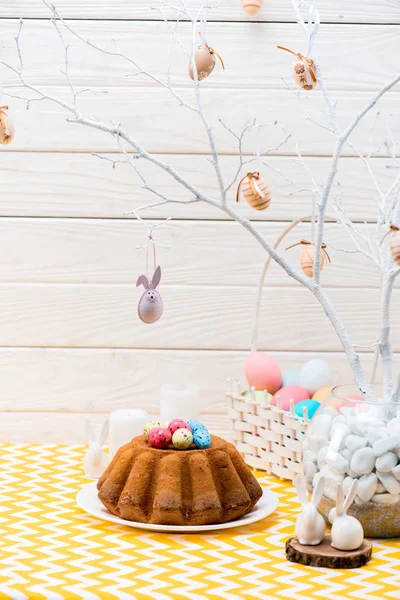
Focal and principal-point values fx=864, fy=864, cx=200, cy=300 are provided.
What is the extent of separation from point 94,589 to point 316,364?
636 millimetres

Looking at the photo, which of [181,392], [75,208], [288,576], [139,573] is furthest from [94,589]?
[75,208]

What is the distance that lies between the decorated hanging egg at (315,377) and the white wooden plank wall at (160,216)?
0.51 feet

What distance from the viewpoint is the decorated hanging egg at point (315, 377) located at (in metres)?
1.41

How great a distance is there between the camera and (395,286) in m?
1.57

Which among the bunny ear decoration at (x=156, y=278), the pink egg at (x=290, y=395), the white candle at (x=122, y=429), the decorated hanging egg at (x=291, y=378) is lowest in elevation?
the white candle at (x=122, y=429)

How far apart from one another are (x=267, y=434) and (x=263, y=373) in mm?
117

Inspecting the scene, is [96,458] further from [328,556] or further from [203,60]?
[203,60]

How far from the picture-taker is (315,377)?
1.41m

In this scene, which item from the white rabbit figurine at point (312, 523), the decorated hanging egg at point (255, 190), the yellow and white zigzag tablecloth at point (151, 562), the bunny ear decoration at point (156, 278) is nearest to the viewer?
the yellow and white zigzag tablecloth at point (151, 562)

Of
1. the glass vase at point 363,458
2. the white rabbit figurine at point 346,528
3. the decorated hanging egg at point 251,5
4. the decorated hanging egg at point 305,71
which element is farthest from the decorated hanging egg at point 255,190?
the decorated hanging egg at point 251,5

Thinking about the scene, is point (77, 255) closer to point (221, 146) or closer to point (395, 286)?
point (221, 146)

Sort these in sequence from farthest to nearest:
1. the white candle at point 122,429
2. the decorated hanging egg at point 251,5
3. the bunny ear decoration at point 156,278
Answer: the decorated hanging egg at point 251,5 → the white candle at point 122,429 → the bunny ear decoration at point 156,278

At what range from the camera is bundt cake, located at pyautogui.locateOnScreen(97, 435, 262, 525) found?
110cm

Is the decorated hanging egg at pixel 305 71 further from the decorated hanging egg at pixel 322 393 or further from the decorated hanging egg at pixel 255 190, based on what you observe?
the decorated hanging egg at pixel 322 393
